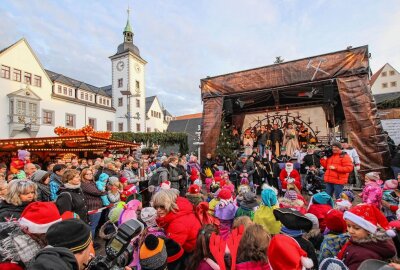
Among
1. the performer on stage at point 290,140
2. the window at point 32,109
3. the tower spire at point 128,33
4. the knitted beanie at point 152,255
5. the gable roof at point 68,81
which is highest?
the tower spire at point 128,33

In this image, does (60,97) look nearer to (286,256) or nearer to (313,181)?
(313,181)

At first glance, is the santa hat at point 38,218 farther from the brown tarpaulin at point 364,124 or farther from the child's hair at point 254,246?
the brown tarpaulin at point 364,124

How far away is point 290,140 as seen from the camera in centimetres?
1336

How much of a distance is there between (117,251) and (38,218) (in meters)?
1.03

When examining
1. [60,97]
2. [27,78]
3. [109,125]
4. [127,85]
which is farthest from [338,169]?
[127,85]

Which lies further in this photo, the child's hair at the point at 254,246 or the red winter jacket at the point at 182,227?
the red winter jacket at the point at 182,227

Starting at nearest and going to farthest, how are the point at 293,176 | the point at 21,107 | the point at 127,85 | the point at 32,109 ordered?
the point at 293,176 → the point at 21,107 → the point at 32,109 → the point at 127,85

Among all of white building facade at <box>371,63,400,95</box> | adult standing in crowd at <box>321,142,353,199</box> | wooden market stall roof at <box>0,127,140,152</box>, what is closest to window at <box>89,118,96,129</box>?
wooden market stall roof at <box>0,127,140,152</box>

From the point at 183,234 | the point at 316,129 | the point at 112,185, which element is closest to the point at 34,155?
the point at 112,185

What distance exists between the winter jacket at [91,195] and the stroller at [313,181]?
6.92m

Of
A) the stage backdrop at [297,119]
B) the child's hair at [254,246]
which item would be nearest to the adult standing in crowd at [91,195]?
the child's hair at [254,246]

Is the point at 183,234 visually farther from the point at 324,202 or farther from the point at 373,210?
the point at 324,202

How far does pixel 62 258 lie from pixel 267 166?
30.3 feet

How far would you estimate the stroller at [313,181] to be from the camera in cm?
809
